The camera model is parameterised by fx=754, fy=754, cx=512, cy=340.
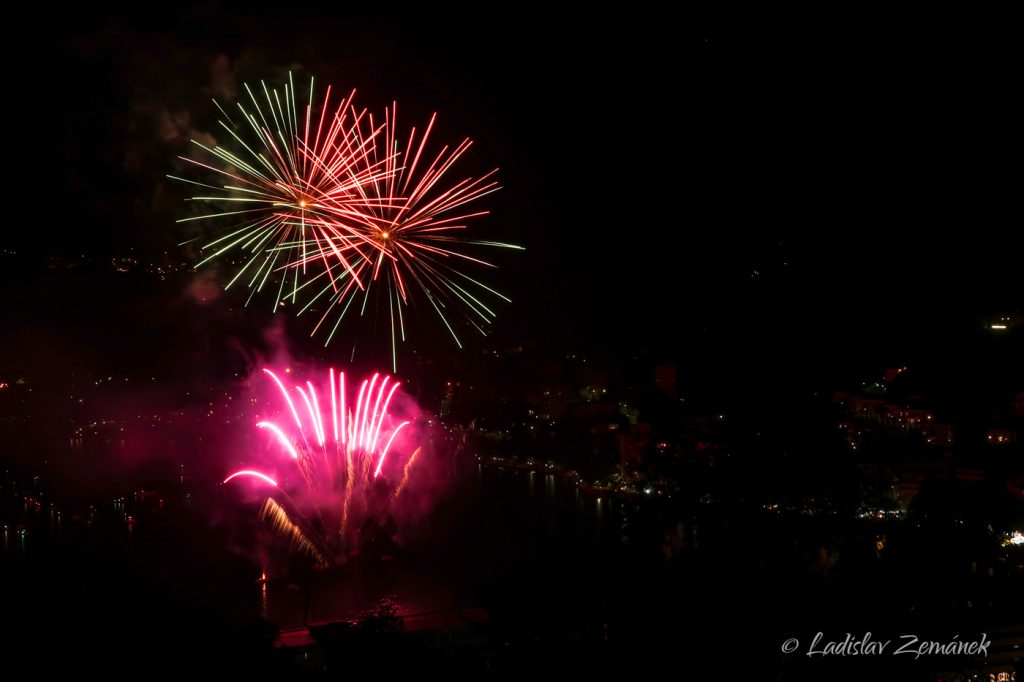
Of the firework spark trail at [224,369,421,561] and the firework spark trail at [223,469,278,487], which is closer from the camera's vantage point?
the firework spark trail at [224,369,421,561]

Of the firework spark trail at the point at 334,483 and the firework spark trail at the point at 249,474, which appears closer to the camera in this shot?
the firework spark trail at the point at 334,483

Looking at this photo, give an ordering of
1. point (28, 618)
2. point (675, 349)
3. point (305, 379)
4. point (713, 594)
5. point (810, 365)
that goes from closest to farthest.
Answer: point (713, 594) < point (810, 365) < point (28, 618) < point (675, 349) < point (305, 379)

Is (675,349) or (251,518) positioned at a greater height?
(675,349)

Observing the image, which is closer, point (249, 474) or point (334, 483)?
point (334, 483)

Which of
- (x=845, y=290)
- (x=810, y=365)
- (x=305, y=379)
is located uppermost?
(x=305, y=379)

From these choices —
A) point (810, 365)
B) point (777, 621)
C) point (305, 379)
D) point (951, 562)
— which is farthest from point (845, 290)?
point (305, 379)

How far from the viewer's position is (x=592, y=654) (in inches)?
77.9

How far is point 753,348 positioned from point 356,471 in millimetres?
9342

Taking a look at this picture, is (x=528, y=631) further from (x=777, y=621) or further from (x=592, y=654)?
(x=777, y=621)

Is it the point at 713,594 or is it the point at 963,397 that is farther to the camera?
the point at 963,397

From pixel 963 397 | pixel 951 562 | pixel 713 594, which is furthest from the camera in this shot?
pixel 963 397

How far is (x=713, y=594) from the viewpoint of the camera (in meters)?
1.95

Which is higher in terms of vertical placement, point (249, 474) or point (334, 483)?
point (249, 474)

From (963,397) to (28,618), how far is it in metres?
7.37
